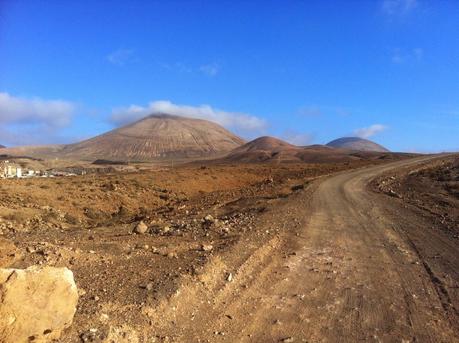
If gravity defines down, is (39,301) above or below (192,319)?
above

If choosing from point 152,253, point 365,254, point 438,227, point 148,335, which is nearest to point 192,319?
point 148,335

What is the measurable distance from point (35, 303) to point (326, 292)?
16.8ft

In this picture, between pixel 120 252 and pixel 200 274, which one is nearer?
pixel 200 274

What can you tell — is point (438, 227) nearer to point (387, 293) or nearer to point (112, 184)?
point (387, 293)

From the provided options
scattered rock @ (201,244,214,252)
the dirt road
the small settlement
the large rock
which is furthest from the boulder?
the small settlement

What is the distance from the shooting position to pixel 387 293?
8.30 m

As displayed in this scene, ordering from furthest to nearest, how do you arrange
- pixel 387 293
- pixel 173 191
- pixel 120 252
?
1. pixel 173 191
2. pixel 120 252
3. pixel 387 293

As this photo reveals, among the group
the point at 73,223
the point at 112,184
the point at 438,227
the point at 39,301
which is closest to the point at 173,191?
the point at 112,184

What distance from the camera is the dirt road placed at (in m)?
6.65

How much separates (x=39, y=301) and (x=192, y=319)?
2.45m

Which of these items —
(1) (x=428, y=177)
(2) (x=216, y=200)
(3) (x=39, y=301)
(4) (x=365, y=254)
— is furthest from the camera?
(1) (x=428, y=177)

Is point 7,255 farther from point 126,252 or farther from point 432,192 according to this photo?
point 432,192

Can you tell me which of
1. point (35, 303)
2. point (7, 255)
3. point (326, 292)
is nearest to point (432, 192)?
point (326, 292)

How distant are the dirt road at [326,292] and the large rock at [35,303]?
1.49 m
